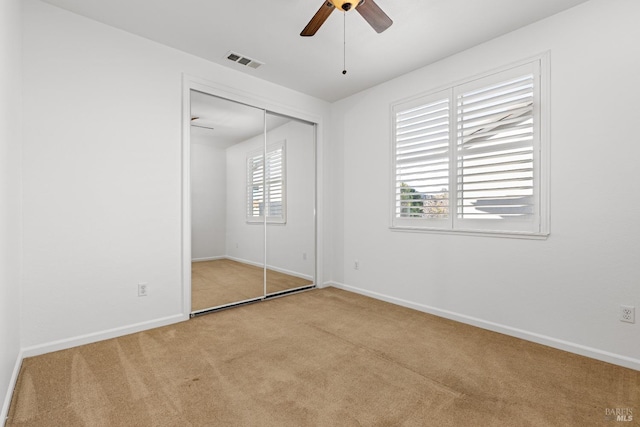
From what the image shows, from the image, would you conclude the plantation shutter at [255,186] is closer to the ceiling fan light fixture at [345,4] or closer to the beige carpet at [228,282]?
the beige carpet at [228,282]

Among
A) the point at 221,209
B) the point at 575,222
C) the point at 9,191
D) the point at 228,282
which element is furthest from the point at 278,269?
the point at 575,222

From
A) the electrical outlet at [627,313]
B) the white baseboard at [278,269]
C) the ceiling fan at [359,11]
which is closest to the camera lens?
the ceiling fan at [359,11]

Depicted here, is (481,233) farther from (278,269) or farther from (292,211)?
(278,269)

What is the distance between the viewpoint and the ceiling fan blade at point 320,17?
6.59 ft

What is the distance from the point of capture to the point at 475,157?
297 centimetres

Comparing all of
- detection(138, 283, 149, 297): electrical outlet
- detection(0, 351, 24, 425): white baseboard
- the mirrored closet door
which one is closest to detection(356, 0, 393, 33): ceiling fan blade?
the mirrored closet door

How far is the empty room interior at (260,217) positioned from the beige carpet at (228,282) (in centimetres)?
4

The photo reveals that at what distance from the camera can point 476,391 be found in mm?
1884

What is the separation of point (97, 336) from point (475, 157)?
12.2 feet

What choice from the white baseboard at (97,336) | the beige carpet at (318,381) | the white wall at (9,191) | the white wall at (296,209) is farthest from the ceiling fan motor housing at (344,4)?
the white baseboard at (97,336)

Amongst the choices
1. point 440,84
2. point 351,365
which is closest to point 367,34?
point 440,84

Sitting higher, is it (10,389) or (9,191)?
(9,191)

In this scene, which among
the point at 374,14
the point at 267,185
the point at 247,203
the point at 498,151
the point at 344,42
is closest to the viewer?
the point at 374,14

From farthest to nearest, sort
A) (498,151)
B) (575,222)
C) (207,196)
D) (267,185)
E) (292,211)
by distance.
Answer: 1. (292,211)
2. (267,185)
3. (207,196)
4. (498,151)
5. (575,222)
